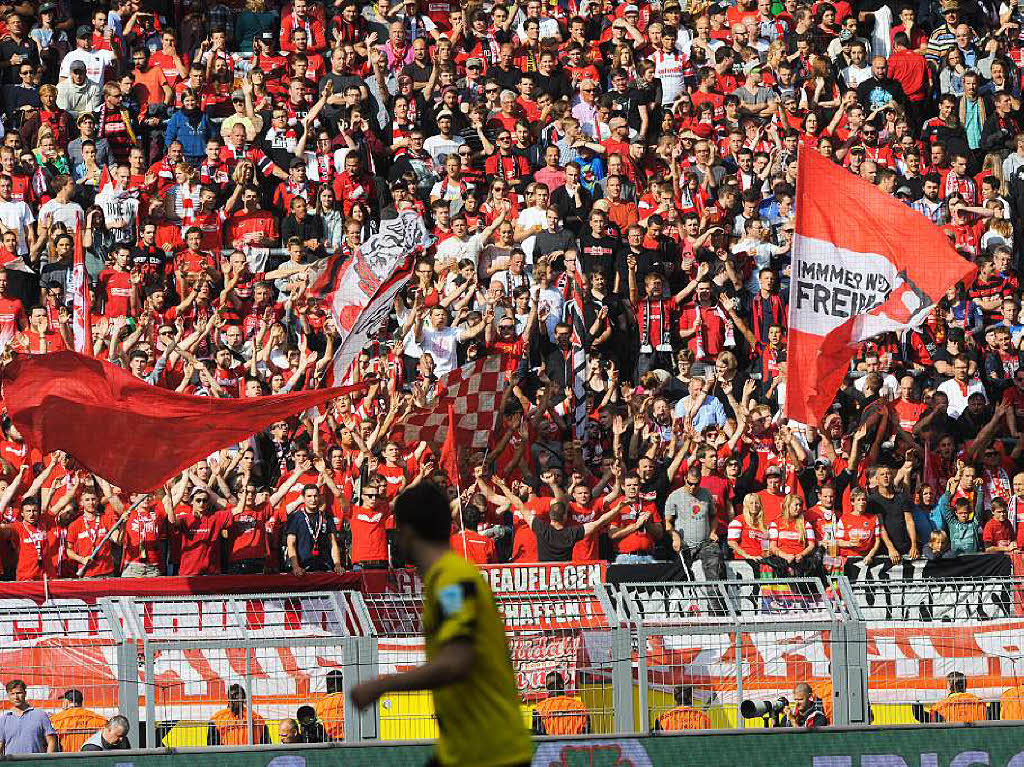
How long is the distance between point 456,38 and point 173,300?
523cm

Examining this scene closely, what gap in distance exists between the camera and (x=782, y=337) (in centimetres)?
1781

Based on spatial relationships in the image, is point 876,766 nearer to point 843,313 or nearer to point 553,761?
point 553,761

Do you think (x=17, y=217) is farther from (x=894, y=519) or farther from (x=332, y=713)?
(x=332, y=713)

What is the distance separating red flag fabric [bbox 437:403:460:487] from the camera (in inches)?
600

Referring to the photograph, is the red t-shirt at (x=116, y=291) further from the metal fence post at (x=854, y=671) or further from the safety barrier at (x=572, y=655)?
the metal fence post at (x=854, y=671)

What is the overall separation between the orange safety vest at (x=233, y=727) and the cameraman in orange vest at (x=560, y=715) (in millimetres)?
1598

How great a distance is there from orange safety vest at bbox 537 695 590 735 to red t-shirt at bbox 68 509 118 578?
5.00m

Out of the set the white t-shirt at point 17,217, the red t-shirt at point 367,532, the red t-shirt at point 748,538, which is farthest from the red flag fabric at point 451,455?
the white t-shirt at point 17,217

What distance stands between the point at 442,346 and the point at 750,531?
3713mm

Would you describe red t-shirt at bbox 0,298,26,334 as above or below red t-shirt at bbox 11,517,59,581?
above

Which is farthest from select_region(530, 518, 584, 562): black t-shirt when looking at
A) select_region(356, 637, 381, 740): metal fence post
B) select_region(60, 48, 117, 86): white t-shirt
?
select_region(60, 48, 117, 86): white t-shirt

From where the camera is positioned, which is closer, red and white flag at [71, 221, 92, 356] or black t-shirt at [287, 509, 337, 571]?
black t-shirt at [287, 509, 337, 571]

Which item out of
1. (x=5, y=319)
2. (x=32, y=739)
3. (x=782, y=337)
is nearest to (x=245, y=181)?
(x=5, y=319)

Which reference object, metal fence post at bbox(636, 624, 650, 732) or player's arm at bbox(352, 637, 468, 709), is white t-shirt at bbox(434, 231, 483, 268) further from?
player's arm at bbox(352, 637, 468, 709)
